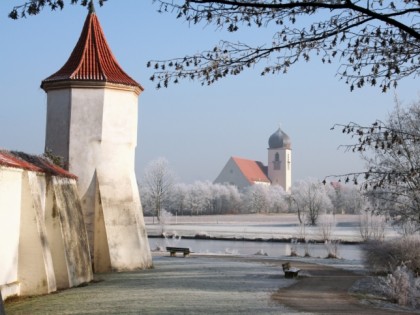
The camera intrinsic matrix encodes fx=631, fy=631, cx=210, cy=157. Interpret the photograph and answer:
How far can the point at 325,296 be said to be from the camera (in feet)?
52.4

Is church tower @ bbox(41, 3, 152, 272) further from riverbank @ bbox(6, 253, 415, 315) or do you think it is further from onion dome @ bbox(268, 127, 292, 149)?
onion dome @ bbox(268, 127, 292, 149)

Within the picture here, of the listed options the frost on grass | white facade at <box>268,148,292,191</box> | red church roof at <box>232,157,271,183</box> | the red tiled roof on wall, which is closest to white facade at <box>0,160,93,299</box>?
the red tiled roof on wall

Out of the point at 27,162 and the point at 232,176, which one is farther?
the point at 232,176

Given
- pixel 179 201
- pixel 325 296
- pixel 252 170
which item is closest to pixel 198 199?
pixel 179 201

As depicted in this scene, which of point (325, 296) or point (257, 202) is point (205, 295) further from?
point (257, 202)

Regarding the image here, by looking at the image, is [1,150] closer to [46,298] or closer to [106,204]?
[46,298]

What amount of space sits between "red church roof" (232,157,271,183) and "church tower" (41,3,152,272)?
91.6 metres

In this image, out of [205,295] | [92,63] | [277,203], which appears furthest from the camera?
[277,203]

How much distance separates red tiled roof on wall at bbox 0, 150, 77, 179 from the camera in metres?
14.6

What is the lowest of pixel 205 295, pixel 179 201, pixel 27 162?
pixel 205 295

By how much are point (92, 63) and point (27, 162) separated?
6.79m

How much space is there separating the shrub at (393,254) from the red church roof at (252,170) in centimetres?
8963

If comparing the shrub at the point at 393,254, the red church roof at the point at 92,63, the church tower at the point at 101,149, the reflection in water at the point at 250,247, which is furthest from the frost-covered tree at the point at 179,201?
the church tower at the point at 101,149

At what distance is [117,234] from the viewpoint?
20.8 metres
